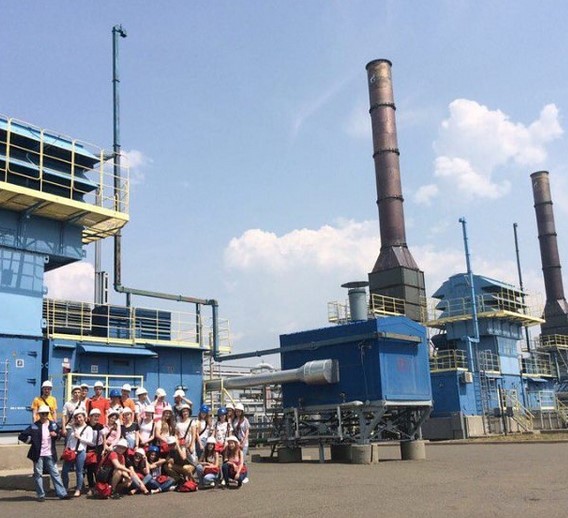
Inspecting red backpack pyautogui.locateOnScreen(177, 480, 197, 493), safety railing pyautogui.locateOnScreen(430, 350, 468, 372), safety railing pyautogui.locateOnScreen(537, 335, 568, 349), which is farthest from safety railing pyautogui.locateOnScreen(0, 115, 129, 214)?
safety railing pyautogui.locateOnScreen(537, 335, 568, 349)

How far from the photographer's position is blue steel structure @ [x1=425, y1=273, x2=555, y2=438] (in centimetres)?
3234

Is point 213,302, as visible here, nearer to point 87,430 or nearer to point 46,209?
point 46,209

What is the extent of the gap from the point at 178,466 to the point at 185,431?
0.57 meters

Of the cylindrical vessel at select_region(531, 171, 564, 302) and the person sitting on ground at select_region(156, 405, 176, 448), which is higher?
the cylindrical vessel at select_region(531, 171, 564, 302)

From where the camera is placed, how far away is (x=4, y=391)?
16844 millimetres

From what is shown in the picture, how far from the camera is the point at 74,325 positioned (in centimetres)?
2017

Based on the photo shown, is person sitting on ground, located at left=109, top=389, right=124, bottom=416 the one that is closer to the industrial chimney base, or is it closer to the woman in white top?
the woman in white top

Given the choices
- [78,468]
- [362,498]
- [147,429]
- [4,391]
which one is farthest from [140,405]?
[4,391]

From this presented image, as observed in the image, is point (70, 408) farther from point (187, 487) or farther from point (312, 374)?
point (312, 374)

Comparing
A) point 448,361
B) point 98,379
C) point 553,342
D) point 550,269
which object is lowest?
point 98,379

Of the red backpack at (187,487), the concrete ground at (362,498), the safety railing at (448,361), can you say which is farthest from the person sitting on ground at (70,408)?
the safety railing at (448,361)

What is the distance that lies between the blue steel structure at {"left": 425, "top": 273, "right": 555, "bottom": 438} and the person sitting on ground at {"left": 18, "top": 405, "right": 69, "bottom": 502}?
2459cm

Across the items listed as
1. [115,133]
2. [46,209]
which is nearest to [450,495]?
[46,209]

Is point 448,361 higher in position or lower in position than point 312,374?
higher
